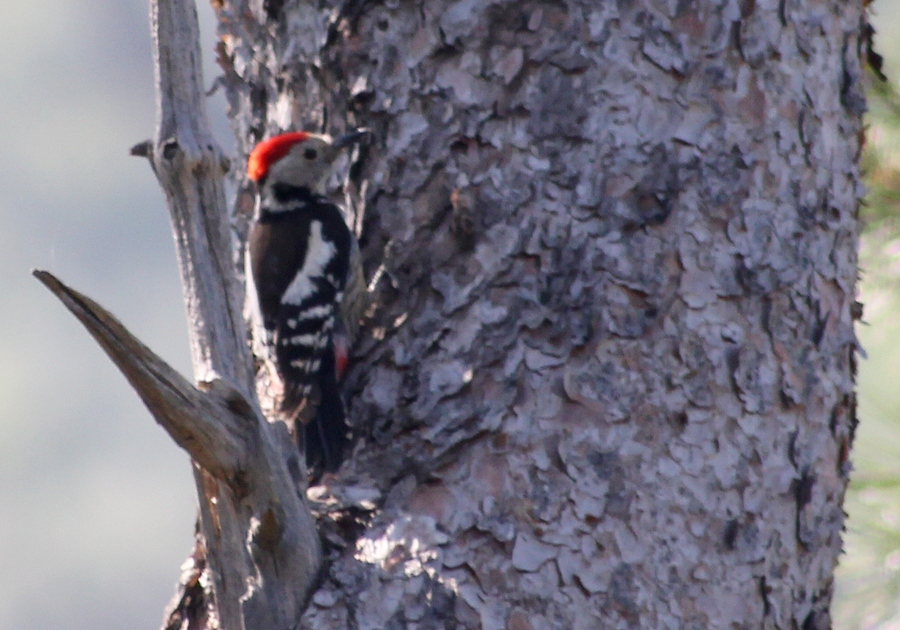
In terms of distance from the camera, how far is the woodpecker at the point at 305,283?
8.63 ft

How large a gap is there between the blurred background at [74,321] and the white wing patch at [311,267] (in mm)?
6841

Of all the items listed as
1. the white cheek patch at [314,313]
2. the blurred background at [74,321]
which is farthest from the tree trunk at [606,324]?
the blurred background at [74,321]

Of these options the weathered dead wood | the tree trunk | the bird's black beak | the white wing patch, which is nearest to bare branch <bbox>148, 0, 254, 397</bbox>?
the weathered dead wood

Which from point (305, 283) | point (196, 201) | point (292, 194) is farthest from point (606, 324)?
point (292, 194)

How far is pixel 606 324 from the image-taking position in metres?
2.18

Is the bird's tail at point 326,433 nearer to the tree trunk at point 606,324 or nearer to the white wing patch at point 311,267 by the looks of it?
the tree trunk at point 606,324

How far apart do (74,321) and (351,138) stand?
891 cm

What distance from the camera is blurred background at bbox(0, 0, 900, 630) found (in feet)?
35.7

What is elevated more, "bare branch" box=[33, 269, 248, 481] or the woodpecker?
the woodpecker

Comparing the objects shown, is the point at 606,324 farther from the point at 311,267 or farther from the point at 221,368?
the point at 311,267

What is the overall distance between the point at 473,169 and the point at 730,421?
0.72 metres

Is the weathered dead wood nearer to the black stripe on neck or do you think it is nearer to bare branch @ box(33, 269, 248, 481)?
bare branch @ box(33, 269, 248, 481)

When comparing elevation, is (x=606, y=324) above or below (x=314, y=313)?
below

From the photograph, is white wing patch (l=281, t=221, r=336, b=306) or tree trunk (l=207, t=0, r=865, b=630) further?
white wing patch (l=281, t=221, r=336, b=306)
